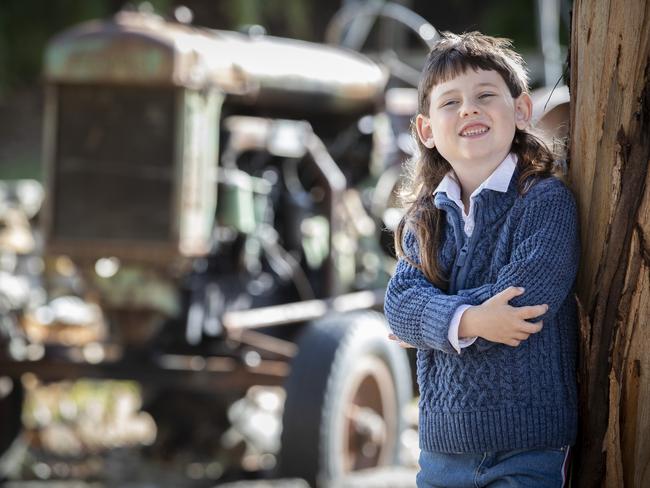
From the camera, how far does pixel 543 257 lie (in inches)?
79.7

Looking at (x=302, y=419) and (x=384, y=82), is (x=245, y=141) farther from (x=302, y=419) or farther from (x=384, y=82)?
(x=302, y=419)

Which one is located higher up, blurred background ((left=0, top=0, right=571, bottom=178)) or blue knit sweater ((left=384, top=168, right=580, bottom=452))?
blurred background ((left=0, top=0, right=571, bottom=178))

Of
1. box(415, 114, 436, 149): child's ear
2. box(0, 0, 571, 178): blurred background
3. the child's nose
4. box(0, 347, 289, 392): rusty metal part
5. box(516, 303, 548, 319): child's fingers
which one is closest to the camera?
box(516, 303, 548, 319): child's fingers

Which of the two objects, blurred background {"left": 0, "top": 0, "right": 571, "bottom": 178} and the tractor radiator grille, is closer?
A: the tractor radiator grille

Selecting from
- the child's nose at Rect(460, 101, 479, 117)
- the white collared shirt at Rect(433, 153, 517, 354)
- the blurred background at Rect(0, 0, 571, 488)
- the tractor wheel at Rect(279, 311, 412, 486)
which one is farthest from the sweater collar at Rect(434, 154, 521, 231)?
the tractor wheel at Rect(279, 311, 412, 486)

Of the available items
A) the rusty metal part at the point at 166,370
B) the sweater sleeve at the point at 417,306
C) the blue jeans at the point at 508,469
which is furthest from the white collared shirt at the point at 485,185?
the rusty metal part at the point at 166,370

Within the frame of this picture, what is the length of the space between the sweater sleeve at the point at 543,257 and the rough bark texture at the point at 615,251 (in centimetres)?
6

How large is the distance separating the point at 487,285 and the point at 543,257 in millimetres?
107

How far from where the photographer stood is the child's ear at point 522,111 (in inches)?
85.9

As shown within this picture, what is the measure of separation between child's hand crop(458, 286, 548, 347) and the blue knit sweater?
0.08 feet

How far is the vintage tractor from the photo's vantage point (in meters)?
4.99

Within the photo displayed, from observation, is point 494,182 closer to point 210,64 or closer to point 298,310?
point 210,64

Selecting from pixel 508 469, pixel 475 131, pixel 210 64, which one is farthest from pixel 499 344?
pixel 210 64

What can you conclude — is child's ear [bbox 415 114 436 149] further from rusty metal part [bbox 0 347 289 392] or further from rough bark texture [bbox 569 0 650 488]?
rusty metal part [bbox 0 347 289 392]
